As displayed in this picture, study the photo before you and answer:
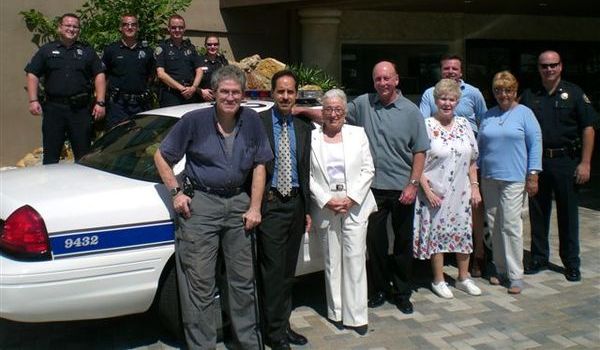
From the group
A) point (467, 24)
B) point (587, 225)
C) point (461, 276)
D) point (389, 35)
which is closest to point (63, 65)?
point (461, 276)

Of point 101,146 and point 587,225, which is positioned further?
point 587,225

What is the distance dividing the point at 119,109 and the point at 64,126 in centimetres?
62

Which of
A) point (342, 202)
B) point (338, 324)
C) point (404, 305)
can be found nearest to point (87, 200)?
point (342, 202)

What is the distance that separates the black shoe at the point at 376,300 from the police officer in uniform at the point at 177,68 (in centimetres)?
305

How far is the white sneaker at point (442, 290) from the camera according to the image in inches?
191

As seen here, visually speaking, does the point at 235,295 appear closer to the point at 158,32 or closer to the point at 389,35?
the point at 158,32

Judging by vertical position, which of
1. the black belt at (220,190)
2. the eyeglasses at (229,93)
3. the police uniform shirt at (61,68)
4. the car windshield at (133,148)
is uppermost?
the police uniform shirt at (61,68)

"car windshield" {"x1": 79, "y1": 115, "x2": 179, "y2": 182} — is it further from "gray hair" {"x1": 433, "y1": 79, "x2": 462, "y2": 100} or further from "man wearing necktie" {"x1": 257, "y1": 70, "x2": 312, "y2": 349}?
"gray hair" {"x1": 433, "y1": 79, "x2": 462, "y2": 100}

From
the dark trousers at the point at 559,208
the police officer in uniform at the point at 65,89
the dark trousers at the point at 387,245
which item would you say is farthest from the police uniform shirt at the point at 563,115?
the police officer in uniform at the point at 65,89

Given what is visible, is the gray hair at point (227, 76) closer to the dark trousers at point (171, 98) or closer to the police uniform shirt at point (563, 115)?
the police uniform shirt at point (563, 115)

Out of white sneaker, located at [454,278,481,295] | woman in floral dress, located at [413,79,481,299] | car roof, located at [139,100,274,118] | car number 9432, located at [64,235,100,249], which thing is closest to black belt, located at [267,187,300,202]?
car roof, located at [139,100,274,118]

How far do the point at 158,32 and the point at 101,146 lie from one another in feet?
14.5

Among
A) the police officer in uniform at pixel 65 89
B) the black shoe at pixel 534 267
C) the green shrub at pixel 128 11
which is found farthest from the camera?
the green shrub at pixel 128 11

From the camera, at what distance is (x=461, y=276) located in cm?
504
